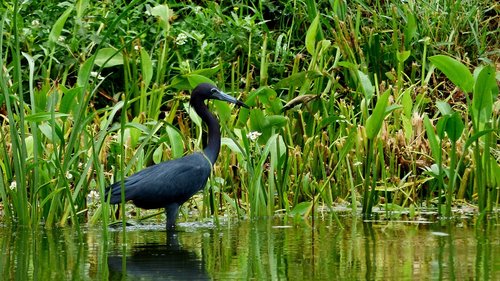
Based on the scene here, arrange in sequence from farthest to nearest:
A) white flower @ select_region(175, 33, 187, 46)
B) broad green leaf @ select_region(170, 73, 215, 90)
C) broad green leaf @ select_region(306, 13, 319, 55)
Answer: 1. white flower @ select_region(175, 33, 187, 46)
2. broad green leaf @ select_region(306, 13, 319, 55)
3. broad green leaf @ select_region(170, 73, 215, 90)

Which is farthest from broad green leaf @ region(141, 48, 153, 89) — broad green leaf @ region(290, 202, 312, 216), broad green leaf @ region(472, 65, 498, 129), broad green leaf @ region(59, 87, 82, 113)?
broad green leaf @ region(472, 65, 498, 129)

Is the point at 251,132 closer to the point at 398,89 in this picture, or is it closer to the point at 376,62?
the point at 398,89

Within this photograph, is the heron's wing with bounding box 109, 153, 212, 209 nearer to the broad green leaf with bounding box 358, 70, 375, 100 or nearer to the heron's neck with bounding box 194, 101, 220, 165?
the heron's neck with bounding box 194, 101, 220, 165

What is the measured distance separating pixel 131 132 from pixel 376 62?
3.12 metres

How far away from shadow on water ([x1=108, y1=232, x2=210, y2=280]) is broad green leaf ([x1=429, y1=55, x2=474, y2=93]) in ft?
5.85

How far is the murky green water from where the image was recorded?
4734 millimetres

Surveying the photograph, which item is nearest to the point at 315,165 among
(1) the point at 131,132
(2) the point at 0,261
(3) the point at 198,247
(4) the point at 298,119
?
(4) the point at 298,119

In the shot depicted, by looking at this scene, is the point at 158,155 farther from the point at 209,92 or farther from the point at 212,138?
the point at 209,92

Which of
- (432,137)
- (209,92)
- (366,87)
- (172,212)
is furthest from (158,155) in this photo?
(432,137)

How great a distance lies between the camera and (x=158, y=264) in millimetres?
5078

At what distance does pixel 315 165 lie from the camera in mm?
7348

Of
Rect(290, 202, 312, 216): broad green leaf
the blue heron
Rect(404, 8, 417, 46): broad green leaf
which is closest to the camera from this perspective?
Rect(290, 202, 312, 216): broad green leaf

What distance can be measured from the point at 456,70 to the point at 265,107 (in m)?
1.38

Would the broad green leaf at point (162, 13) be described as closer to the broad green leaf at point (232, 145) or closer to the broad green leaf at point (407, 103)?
the broad green leaf at point (232, 145)
